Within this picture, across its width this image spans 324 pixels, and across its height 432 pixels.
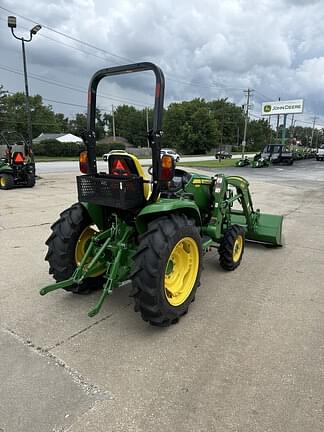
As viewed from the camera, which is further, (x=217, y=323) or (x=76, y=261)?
Result: (x=76, y=261)

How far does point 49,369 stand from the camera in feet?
8.11

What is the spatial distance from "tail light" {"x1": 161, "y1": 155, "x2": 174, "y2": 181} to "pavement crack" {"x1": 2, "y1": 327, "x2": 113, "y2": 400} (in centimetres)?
173

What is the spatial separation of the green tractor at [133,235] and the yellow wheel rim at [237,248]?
67 centimetres

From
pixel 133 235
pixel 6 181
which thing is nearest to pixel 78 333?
pixel 133 235

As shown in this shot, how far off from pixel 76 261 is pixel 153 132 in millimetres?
1585

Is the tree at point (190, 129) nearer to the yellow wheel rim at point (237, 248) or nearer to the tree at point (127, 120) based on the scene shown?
the tree at point (127, 120)

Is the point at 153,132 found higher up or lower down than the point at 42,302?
higher up

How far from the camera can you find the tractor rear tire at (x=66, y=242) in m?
3.33

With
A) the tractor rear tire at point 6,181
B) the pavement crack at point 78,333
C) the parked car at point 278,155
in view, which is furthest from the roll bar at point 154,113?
the parked car at point 278,155

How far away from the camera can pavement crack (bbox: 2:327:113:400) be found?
2.24m

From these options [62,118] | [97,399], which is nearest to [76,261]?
[97,399]

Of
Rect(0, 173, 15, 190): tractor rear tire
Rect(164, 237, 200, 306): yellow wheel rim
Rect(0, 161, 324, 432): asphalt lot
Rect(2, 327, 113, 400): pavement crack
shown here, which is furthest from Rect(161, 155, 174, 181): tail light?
Rect(0, 173, 15, 190): tractor rear tire

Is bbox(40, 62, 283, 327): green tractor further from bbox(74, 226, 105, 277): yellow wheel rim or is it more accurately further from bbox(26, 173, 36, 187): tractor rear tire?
bbox(26, 173, 36, 187): tractor rear tire

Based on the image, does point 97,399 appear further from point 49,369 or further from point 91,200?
point 91,200
